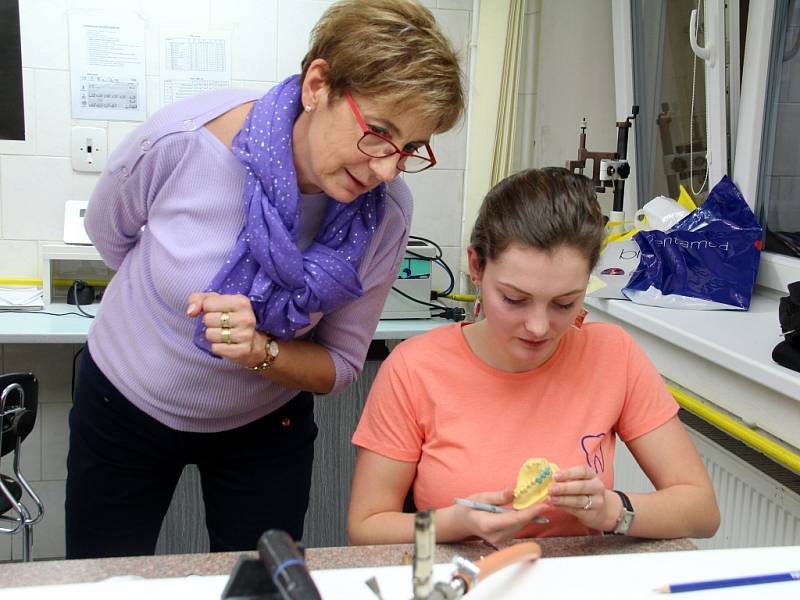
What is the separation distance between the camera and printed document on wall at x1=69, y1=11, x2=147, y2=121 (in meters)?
2.54

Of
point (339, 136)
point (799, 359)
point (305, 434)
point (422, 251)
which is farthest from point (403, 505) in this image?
point (422, 251)

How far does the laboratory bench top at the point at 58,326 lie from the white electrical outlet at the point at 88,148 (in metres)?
0.49

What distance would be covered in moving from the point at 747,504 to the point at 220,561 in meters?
1.36

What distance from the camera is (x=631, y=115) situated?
2707mm

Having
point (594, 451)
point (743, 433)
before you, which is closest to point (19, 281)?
point (594, 451)

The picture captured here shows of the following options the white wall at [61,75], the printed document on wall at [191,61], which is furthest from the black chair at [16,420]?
the printed document on wall at [191,61]

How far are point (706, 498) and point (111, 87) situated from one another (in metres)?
2.27

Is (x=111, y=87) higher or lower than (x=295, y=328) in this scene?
higher

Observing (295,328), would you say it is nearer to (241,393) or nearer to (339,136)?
(241,393)

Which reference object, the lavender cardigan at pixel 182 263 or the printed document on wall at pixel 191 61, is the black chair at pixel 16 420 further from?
the printed document on wall at pixel 191 61

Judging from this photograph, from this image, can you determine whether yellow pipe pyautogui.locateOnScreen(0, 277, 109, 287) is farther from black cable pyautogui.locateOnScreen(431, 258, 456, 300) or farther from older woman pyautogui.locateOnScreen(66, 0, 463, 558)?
older woman pyautogui.locateOnScreen(66, 0, 463, 558)

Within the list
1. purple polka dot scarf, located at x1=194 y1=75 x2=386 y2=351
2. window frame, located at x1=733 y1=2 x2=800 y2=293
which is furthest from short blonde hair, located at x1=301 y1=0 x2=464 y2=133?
window frame, located at x1=733 y1=2 x2=800 y2=293

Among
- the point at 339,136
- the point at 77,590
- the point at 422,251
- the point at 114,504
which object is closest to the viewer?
the point at 77,590

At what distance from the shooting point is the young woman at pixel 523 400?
1.14 m
